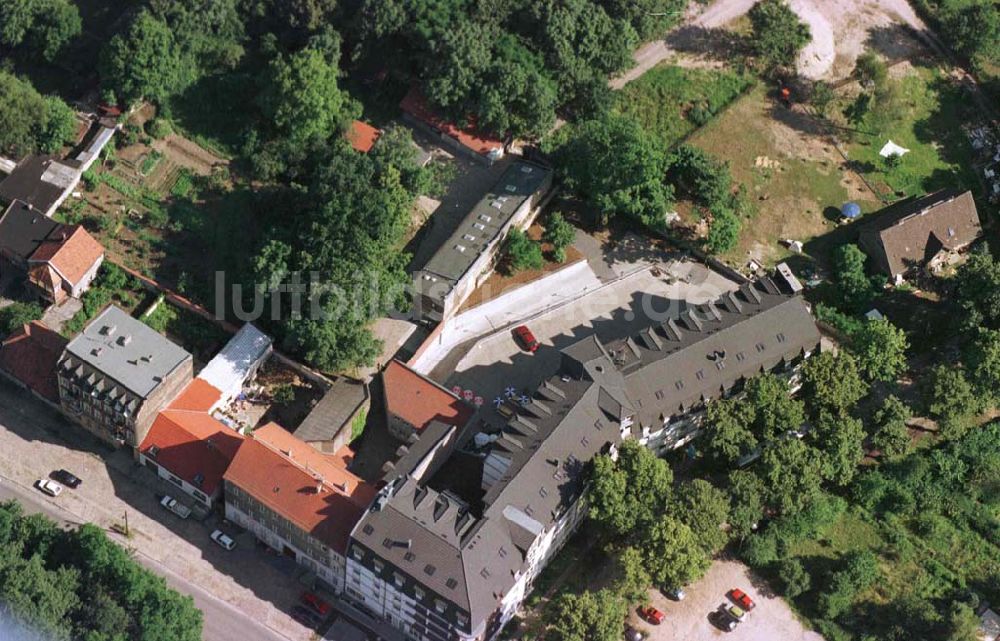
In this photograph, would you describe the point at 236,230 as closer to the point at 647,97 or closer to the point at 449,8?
the point at 449,8

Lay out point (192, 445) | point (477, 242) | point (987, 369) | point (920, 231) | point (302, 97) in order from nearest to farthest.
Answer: point (192, 445)
point (987, 369)
point (477, 242)
point (302, 97)
point (920, 231)

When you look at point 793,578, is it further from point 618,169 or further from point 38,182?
point 38,182

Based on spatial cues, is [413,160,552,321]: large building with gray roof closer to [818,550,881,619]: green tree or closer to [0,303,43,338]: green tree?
[0,303,43,338]: green tree

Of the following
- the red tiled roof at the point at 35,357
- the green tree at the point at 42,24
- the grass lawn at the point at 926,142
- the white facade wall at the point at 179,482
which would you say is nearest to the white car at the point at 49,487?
the white facade wall at the point at 179,482

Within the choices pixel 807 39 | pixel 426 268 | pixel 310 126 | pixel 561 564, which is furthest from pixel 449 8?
pixel 561 564

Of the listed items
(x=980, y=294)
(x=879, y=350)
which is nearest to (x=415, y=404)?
(x=879, y=350)

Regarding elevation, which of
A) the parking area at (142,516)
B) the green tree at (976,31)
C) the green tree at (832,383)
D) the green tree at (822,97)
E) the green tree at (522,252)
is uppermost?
the green tree at (976,31)

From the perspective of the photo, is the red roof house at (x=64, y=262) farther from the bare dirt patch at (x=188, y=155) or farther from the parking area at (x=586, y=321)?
the parking area at (x=586, y=321)
